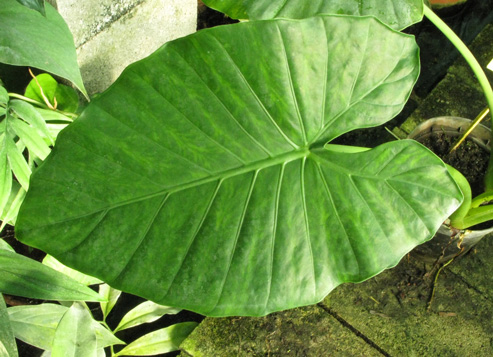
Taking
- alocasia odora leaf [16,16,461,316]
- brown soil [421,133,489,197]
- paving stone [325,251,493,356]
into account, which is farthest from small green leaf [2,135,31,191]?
brown soil [421,133,489,197]

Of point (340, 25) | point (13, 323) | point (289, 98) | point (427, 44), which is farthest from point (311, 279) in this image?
point (427, 44)

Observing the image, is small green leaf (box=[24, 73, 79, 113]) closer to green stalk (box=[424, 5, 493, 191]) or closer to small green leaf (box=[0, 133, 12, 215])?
small green leaf (box=[0, 133, 12, 215])

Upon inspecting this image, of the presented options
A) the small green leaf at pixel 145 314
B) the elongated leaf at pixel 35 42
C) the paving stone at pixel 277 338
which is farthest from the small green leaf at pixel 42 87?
the paving stone at pixel 277 338

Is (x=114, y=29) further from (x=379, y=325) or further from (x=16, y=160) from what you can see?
(x=379, y=325)

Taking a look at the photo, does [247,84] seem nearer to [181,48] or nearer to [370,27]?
[181,48]

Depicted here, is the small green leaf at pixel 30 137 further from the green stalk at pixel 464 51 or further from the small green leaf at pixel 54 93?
the green stalk at pixel 464 51
